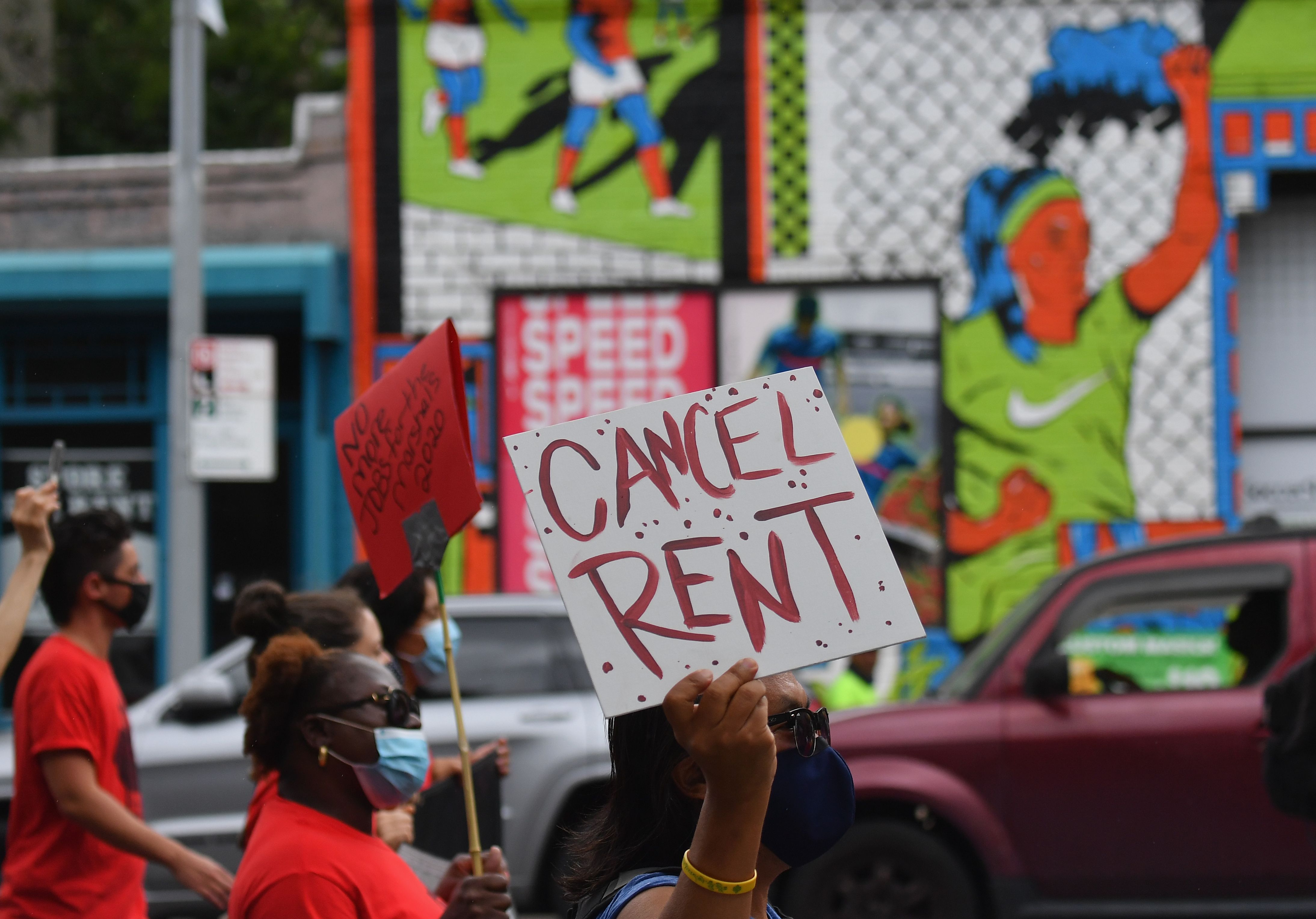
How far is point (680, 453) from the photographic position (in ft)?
6.37

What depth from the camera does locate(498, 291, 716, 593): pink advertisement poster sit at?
36.1 ft

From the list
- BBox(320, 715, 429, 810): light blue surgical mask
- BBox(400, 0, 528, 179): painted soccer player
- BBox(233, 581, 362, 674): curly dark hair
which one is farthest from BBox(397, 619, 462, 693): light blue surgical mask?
BBox(400, 0, 528, 179): painted soccer player

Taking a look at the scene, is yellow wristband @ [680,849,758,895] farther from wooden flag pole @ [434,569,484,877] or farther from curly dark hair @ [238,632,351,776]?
curly dark hair @ [238,632,351,776]

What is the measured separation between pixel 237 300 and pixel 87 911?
8388mm

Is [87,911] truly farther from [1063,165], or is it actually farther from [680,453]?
[1063,165]

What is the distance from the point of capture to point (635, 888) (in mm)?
1843

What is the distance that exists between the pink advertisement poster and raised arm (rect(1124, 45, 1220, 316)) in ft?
11.4

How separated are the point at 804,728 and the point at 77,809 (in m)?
2.26

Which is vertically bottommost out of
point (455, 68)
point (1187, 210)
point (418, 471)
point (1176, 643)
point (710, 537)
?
point (1176, 643)

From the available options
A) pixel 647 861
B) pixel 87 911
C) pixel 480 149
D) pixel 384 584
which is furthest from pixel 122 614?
pixel 480 149

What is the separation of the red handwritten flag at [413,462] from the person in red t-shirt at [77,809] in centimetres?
113

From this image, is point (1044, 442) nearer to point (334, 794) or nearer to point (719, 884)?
point (334, 794)

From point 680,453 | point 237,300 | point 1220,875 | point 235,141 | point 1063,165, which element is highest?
point 235,141

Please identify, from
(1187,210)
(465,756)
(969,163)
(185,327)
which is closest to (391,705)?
(465,756)
